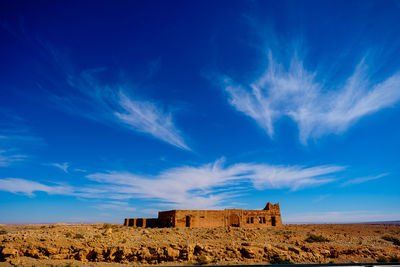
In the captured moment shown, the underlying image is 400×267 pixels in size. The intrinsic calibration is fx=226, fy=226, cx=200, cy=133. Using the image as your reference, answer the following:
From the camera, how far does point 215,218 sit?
96.5 ft

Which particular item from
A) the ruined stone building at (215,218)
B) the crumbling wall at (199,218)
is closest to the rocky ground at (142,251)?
the crumbling wall at (199,218)

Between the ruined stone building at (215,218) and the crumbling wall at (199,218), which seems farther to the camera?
the ruined stone building at (215,218)

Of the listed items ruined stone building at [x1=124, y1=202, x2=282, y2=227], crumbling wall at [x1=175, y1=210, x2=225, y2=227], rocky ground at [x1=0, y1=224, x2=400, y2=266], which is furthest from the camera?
ruined stone building at [x1=124, y1=202, x2=282, y2=227]

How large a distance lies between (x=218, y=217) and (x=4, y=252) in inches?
849

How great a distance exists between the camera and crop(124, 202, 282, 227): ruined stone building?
28.0m

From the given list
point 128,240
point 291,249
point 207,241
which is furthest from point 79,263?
point 291,249

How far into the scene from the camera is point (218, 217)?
2956 centimetres

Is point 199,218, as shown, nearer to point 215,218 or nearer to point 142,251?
point 215,218

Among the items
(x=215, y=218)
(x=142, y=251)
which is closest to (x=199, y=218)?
(x=215, y=218)

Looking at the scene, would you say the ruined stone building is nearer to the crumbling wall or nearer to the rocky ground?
the crumbling wall

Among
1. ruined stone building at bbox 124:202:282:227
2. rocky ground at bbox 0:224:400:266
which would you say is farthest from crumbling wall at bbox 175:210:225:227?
rocky ground at bbox 0:224:400:266

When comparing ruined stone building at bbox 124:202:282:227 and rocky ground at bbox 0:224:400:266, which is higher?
ruined stone building at bbox 124:202:282:227

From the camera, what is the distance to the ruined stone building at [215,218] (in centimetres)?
2800

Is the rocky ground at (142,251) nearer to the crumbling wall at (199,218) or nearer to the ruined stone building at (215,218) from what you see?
the crumbling wall at (199,218)
